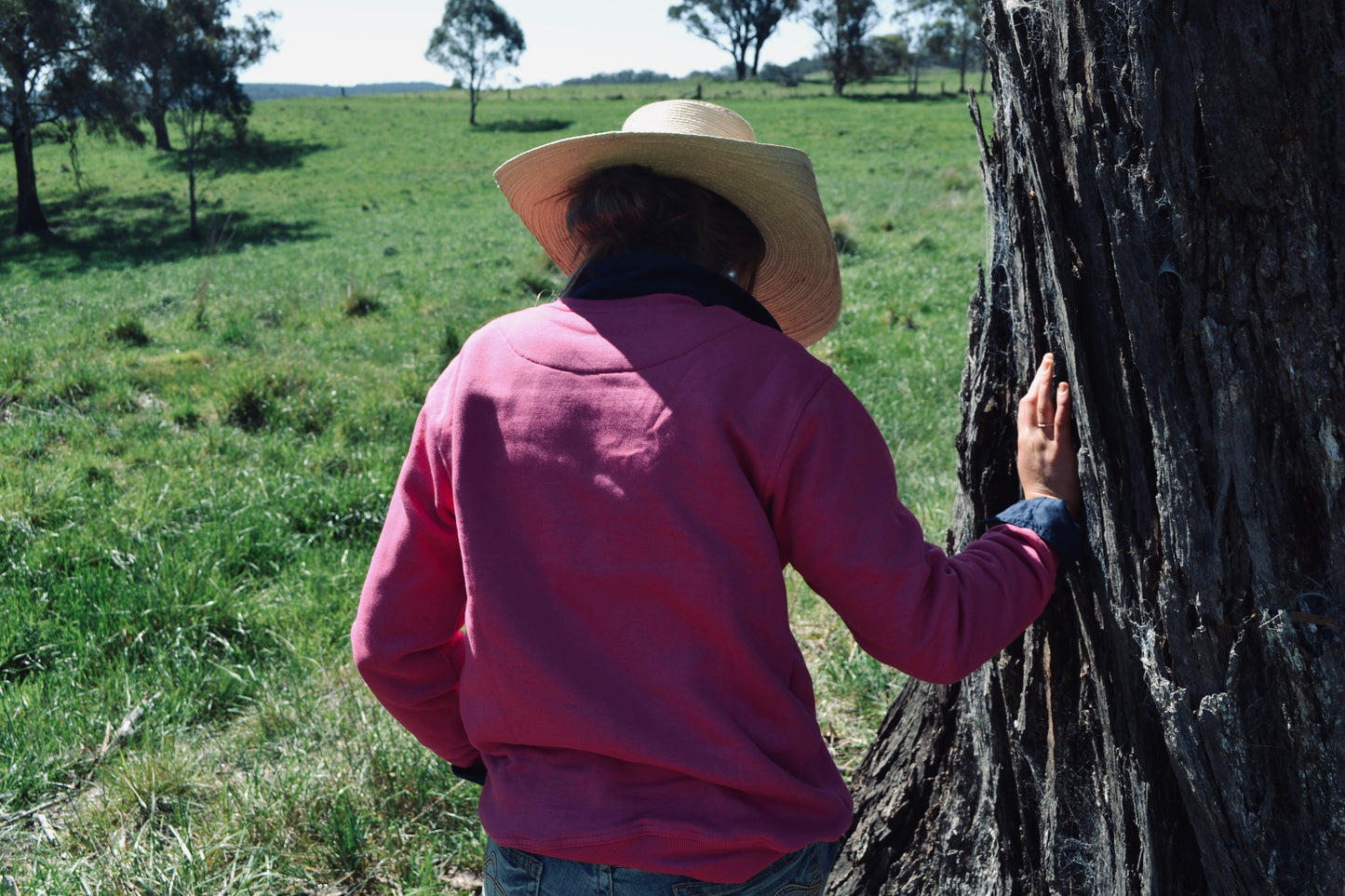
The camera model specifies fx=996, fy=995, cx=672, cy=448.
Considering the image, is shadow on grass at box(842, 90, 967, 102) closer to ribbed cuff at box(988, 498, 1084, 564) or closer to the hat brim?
the hat brim

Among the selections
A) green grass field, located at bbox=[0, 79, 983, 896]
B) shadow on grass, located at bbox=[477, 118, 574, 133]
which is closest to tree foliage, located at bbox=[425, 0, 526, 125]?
shadow on grass, located at bbox=[477, 118, 574, 133]

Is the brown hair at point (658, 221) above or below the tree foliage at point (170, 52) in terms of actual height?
below

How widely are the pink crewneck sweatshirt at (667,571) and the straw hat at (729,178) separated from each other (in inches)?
15.7

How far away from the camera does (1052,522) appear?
1.64 meters

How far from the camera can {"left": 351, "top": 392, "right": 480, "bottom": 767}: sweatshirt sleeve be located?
154cm

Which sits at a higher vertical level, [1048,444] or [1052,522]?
[1048,444]

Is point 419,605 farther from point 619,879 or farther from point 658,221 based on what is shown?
point 658,221

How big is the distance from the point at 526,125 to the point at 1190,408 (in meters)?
50.9

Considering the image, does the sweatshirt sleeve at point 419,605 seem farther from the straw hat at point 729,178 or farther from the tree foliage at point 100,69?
the tree foliage at point 100,69

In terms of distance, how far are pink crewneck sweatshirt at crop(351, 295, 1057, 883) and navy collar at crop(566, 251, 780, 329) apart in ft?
0.15

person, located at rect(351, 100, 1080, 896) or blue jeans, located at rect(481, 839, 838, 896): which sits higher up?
person, located at rect(351, 100, 1080, 896)

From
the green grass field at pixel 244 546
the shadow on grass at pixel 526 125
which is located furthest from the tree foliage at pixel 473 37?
the green grass field at pixel 244 546

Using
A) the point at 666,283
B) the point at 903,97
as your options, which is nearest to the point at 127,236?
the point at 666,283

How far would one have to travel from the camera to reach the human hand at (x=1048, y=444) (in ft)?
5.61
